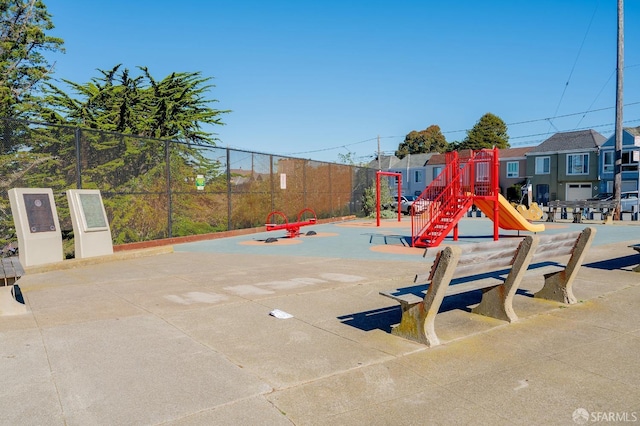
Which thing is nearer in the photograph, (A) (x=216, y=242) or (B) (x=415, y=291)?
(B) (x=415, y=291)

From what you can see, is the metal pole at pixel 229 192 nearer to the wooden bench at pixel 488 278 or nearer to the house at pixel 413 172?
the wooden bench at pixel 488 278

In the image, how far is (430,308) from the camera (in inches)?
189

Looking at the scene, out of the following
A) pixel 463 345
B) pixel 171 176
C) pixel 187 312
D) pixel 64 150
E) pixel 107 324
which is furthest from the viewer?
pixel 171 176

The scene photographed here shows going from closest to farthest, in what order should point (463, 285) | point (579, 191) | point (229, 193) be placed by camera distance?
point (463, 285) → point (229, 193) → point (579, 191)

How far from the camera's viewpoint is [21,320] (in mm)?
5816

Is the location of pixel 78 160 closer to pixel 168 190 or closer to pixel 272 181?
pixel 168 190

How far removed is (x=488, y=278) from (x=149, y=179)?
11.1 meters

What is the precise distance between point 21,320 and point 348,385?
166 inches

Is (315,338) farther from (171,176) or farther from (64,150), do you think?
(171,176)

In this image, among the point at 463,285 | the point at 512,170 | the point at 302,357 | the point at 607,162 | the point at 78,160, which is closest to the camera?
the point at 302,357

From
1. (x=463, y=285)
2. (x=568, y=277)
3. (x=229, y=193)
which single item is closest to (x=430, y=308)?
(x=463, y=285)

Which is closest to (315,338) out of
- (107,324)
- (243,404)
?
(243,404)

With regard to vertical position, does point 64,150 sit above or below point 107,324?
above

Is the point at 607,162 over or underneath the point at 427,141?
underneath
